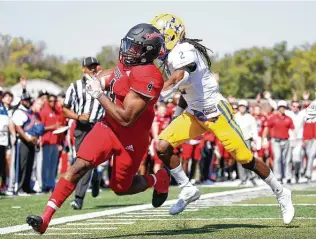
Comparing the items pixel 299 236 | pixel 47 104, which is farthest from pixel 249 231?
pixel 47 104

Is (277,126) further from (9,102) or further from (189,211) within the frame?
(189,211)

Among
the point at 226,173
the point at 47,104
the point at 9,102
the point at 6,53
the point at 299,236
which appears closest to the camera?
the point at 299,236

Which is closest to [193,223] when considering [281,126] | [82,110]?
[82,110]

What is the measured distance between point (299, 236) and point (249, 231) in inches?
24.5

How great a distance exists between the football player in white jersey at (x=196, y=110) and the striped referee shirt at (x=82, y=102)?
2.82m

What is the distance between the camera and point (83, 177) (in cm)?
1138

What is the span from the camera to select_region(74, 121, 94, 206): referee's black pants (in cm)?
1116

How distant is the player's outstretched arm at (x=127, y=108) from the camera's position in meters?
7.26

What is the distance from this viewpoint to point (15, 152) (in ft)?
50.5

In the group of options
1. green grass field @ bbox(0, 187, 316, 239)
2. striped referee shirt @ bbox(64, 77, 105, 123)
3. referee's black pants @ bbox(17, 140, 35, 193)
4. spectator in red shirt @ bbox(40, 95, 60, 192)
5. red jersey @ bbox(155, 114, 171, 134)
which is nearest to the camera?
green grass field @ bbox(0, 187, 316, 239)

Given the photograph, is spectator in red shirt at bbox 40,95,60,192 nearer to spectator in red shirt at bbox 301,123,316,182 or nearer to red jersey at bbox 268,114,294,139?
red jersey at bbox 268,114,294,139

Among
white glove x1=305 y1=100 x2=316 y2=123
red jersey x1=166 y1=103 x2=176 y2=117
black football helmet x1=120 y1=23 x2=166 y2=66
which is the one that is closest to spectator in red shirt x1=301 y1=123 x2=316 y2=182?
red jersey x1=166 y1=103 x2=176 y2=117

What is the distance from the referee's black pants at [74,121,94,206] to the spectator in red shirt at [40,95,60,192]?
15.1 ft

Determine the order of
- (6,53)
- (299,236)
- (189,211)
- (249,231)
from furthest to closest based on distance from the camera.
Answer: (6,53)
(189,211)
(249,231)
(299,236)
